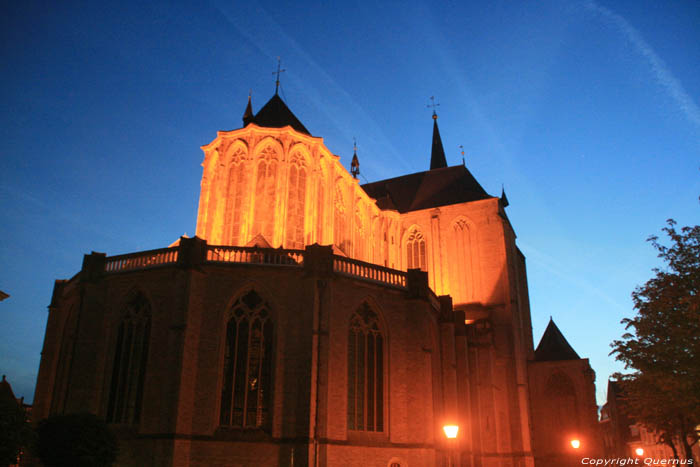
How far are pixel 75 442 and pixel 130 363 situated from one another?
5.32m

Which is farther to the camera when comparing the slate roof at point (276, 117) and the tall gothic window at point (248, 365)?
the slate roof at point (276, 117)

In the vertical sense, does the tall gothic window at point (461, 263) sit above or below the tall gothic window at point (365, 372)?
above

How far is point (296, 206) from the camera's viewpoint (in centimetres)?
2800

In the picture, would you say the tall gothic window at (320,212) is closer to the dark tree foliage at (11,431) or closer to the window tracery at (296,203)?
the window tracery at (296,203)

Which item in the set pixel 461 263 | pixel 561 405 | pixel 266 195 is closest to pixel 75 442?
pixel 266 195

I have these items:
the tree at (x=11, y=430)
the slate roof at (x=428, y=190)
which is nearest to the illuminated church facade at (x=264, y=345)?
the tree at (x=11, y=430)

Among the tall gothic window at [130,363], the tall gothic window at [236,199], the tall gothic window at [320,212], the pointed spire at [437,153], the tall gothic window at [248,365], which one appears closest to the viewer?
the tall gothic window at [248,365]

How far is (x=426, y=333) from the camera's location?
2177 centimetres

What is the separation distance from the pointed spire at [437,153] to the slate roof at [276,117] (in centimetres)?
2212

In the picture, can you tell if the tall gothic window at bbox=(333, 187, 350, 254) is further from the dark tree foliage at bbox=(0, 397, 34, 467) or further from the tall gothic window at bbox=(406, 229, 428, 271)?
the dark tree foliage at bbox=(0, 397, 34, 467)

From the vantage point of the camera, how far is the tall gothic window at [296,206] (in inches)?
1081

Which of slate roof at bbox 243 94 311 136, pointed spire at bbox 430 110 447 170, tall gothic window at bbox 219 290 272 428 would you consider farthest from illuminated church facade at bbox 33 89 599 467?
pointed spire at bbox 430 110 447 170

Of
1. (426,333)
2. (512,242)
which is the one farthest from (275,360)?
(512,242)

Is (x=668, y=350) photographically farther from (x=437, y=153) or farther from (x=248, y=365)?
(x=437, y=153)
